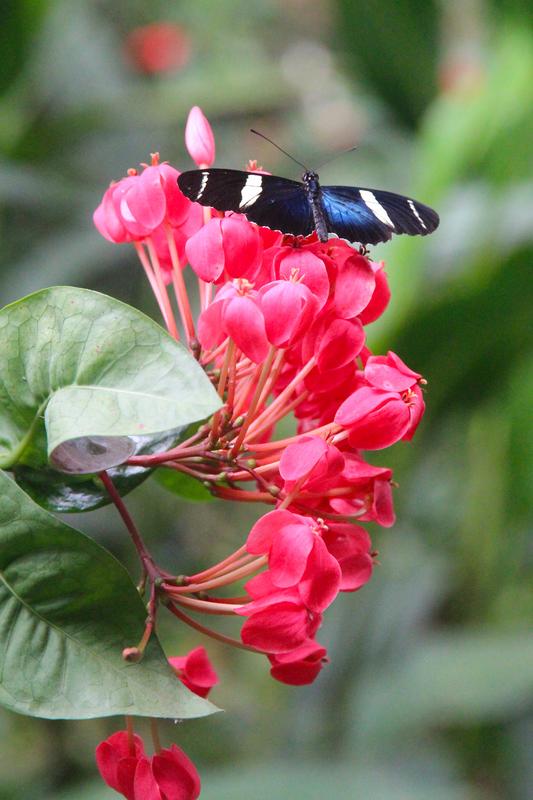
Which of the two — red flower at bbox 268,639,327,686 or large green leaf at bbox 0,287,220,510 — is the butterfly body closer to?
large green leaf at bbox 0,287,220,510

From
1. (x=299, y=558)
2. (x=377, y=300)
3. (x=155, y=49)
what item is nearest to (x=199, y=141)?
(x=377, y=300)

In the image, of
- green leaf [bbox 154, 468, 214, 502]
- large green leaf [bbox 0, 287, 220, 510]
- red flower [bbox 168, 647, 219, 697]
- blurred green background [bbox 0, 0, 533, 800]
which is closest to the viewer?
large green leaf [bbox 0, 287, 220, 510]

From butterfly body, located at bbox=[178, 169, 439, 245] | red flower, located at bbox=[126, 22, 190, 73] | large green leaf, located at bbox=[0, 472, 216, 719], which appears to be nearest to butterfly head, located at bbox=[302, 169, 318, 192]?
butterfly body, located at bbox=[178, 169, 439, 245]

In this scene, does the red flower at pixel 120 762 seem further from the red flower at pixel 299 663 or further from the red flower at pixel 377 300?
the red flower at pixel 377 300

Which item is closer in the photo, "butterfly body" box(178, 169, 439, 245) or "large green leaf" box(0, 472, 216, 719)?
"large green leaf" box(0, 472, 216, 719)

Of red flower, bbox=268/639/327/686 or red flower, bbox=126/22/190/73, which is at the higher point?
red flower, bbox=268/639/327/686

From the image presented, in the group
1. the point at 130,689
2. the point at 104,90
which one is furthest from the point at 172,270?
the point at 104,90

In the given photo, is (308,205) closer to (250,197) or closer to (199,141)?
(250,197)
